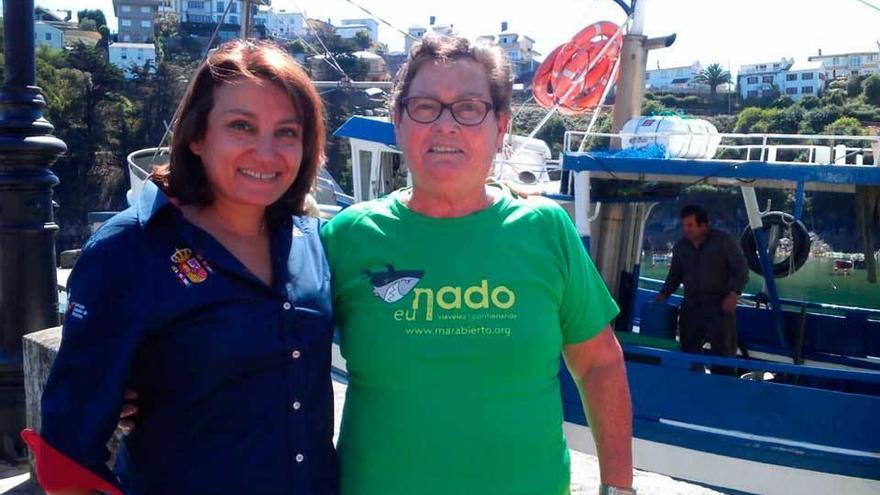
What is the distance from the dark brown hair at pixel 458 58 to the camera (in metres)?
2.08

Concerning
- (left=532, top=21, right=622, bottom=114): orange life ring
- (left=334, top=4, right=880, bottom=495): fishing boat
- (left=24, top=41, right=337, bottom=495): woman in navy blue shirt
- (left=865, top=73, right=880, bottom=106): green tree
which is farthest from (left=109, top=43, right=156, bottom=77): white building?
(left=24, top=41, right=337, bottom=495): woman in navy blue shirt

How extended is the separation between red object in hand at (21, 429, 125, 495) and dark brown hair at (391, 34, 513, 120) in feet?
3.45

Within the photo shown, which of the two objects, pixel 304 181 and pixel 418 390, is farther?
pixel 304 181

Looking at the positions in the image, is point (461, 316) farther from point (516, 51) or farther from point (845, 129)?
point (516, 51)

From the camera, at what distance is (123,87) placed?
5781 centimetres

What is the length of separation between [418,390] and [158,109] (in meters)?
58.5

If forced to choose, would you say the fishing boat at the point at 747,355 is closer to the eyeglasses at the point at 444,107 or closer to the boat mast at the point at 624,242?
the boat mast at the point at 624,242

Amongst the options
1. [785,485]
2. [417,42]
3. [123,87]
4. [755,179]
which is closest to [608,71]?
[755,179]

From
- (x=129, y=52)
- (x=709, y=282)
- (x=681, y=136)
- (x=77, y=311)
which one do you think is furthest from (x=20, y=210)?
(x=129, y=52)

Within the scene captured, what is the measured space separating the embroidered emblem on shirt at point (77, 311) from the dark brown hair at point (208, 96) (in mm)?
326

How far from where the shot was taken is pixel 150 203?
181cm

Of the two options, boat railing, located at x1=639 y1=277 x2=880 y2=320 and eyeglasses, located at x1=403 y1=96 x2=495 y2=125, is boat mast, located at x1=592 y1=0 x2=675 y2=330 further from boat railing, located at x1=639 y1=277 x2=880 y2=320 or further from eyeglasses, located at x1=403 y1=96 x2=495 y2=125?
eyeglasses, located at x1=403 y1=96 x2=495 y2=125

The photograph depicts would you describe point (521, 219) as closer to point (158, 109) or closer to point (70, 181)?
point (70, 181)

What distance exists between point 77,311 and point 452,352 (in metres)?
0.78
